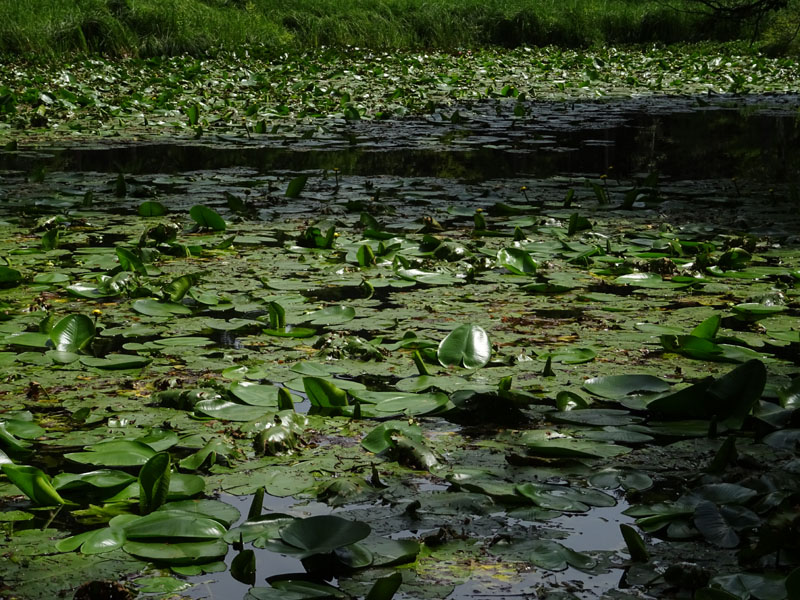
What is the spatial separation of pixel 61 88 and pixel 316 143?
3024 mm

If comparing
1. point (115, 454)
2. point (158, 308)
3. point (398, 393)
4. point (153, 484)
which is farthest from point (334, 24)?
point (153, 484)

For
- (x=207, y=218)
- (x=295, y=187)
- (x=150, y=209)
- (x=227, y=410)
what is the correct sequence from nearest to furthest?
(x=227, y=410) → (x=207, y=218) → (x=150, y=209) → (x=295, y=187)

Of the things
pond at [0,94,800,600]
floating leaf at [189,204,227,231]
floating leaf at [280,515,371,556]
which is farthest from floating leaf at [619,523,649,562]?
floating leaf at [189,204,227,231]

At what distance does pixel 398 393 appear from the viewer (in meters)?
2.16

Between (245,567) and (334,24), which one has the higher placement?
(334,24)

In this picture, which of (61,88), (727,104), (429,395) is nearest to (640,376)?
(429,395)

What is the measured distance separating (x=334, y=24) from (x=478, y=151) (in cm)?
794

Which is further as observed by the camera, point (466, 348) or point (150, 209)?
point (150, 209)

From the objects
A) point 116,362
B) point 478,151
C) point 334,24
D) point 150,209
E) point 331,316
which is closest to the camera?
point 116,362

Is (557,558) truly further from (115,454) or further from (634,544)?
(115,454)

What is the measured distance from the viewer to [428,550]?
1.49 m

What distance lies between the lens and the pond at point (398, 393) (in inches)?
57.0

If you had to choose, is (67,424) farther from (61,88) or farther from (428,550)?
(61,88)

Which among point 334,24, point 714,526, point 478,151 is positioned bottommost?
point 478,151
